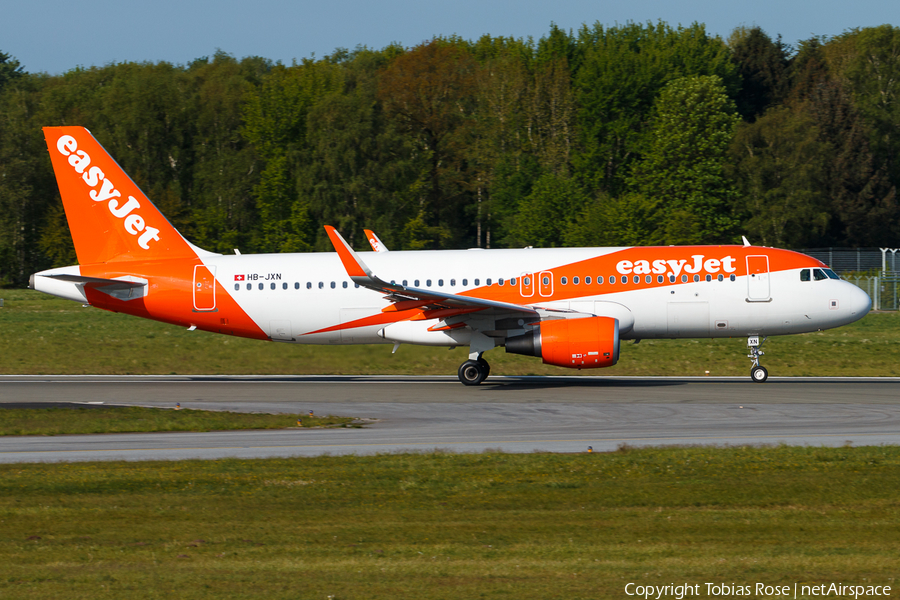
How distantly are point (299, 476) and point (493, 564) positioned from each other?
525cm

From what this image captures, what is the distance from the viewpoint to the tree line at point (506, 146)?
69.9 m

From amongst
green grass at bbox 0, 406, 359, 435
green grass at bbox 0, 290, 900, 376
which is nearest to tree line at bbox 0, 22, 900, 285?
green grass at bbox 0, 290, 900, 376

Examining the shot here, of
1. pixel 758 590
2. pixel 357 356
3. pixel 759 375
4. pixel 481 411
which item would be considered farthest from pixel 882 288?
pixel 758 590

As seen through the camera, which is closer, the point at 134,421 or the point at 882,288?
the point at 134,421

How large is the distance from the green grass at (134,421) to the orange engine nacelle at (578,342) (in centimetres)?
643

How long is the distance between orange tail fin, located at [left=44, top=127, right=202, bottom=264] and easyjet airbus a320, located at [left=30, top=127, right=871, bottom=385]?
0.03 m

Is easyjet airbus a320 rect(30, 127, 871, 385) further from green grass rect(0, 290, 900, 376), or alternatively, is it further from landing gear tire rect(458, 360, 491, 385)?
green grass rect(0, 290, 900, 376)

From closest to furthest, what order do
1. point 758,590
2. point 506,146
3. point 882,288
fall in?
point 758,590 < point 882,288 < point 506,146

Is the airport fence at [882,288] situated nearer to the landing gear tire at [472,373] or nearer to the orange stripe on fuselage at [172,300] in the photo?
the landing gear tire at [472,373]

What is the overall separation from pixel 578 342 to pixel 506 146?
2192 inches

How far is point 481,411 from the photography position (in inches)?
824

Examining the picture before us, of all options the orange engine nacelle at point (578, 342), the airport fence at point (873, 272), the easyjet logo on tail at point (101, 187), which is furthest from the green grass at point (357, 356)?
the airport fence at point (873, 272)

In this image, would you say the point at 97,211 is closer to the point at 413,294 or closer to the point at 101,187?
the point at 101,187

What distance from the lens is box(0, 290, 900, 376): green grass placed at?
1096 inches
